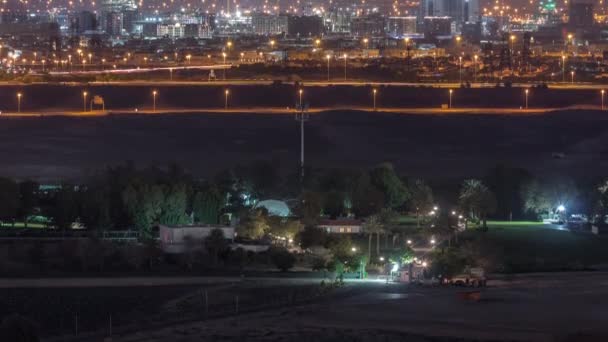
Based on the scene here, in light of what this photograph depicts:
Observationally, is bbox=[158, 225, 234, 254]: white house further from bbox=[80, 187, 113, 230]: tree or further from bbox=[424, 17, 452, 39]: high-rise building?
bbox=[424, 17, 452, 39]: high-rise building

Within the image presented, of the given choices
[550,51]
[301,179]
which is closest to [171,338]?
[301,179]

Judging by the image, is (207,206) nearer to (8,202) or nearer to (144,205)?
(144,205)

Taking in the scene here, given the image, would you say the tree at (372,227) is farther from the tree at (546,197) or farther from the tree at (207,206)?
the tree at (546,197)

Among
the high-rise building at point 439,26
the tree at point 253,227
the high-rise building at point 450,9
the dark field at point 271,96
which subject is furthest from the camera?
the high-rise building at point 450,9

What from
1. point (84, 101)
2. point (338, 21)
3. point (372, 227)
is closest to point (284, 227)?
point (372, 227)

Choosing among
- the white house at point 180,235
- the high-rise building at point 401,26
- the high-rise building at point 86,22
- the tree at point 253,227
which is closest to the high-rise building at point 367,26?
the high-rise building at point 401,26

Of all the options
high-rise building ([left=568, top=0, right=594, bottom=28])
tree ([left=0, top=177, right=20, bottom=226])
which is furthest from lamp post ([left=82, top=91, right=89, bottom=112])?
high-rise building ([left=568, top=0, right=594, bottom=28])
